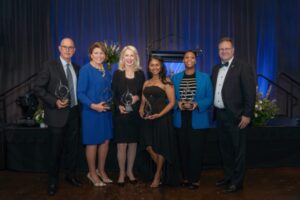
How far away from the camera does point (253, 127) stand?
15.3ft

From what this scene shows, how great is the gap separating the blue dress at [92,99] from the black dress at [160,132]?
482 millimetres

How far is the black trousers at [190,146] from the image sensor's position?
11.8 feet


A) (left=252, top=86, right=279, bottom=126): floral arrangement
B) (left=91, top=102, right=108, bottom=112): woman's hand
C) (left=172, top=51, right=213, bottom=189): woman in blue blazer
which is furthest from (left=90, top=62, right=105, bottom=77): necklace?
(left=252, top=86, right=279, bottom=126): floral arrangement

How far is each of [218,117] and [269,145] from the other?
1425mm

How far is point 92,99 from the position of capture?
143 inches

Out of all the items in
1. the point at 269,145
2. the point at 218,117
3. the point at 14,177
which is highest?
the point at 218,117

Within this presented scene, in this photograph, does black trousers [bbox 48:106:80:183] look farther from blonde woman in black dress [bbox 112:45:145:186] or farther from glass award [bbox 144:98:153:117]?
glass award [bbox 144:98:153:117]

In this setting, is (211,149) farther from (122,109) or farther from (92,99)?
(92,99)

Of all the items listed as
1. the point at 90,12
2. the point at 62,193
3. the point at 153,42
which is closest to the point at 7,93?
the point at 90,12

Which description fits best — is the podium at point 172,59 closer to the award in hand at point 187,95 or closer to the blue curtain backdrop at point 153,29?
the blue curtain backdrop at point 153,29

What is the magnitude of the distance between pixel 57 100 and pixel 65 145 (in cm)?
63

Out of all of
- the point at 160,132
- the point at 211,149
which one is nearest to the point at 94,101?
the point at 160,132

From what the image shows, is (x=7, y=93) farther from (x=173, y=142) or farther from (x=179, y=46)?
(x=173, y=142)

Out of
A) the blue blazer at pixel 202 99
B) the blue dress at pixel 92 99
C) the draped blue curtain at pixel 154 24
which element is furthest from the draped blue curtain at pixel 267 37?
the blue dress at pixel 92 99
